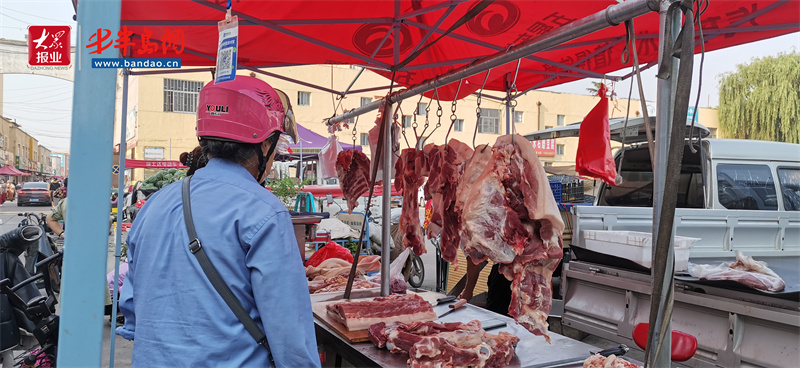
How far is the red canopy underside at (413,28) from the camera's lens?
129 inches

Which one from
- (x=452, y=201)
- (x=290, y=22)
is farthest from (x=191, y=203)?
(x=290, y=22)

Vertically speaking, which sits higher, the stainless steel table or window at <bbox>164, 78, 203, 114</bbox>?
window at <bbox>164, 78, 203, 114</bbox>

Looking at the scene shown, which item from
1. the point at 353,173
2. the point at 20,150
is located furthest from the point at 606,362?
the point at 20,150

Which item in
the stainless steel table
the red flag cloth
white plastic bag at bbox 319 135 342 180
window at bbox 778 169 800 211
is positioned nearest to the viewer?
the stainless steel table

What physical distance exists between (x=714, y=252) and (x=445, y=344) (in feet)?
12.2

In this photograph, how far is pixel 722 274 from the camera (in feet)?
11.2

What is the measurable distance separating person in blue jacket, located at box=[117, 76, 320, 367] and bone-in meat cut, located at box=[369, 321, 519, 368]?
98 cm

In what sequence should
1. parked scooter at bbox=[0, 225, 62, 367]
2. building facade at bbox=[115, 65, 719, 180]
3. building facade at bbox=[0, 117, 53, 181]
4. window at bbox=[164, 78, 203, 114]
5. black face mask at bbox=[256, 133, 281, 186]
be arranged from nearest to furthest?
black face mask at bbox=[256, 133, 281, 186] → parked scooter at bbox=[0, 225, 62, 367] → building facade at bbox=[115, 65, 719, 180] → window at bbox=[164, 78, 203, 114] → building facade at bbox=[0, 117, 53, 181]

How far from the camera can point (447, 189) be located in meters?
3.43

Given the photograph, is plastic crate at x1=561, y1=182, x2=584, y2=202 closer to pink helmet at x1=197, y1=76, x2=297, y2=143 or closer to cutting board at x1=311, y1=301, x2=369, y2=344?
cutting board at x1=311, y1=301, x2=369, y2=344

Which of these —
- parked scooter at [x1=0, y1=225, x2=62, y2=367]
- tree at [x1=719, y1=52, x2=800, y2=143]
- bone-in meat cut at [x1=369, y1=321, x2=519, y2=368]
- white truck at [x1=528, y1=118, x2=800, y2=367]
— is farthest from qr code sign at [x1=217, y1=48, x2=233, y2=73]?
tree at [x1=719, y1=52, x2=800, y2=143]

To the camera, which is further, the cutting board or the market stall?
the cutting board

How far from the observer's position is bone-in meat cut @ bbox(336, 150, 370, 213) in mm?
4996
